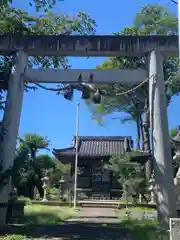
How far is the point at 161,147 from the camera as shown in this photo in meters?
10.4

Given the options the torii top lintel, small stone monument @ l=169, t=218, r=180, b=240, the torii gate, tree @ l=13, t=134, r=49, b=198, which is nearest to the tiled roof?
tree @ l=13, t=134, r=49, b=198

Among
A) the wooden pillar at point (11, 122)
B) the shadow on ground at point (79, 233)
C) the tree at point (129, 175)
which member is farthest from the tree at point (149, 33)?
the shadow on ground at point (79, 233)

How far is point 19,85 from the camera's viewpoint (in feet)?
36.5

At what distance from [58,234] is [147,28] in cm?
1863

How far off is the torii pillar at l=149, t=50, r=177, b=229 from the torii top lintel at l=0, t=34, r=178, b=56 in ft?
1.59

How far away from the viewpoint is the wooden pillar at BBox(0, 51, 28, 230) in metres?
10.1

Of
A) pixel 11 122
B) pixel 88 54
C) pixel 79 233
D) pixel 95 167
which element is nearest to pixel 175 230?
pixel 79 233

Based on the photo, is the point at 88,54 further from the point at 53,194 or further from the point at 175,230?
the point at 53,194

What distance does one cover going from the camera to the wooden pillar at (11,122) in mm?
10062

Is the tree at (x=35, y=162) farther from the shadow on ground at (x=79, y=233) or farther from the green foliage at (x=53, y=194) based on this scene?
the shadow on ground at (x=79, y=233)

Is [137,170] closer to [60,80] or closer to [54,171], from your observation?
[54,171]

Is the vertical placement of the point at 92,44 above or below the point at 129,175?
above

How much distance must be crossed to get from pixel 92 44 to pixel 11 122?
384cm

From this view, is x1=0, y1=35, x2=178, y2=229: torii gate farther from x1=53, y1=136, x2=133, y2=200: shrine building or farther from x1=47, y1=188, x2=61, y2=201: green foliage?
x1=53, y1=136, x2=133, y2=200: shrine building
